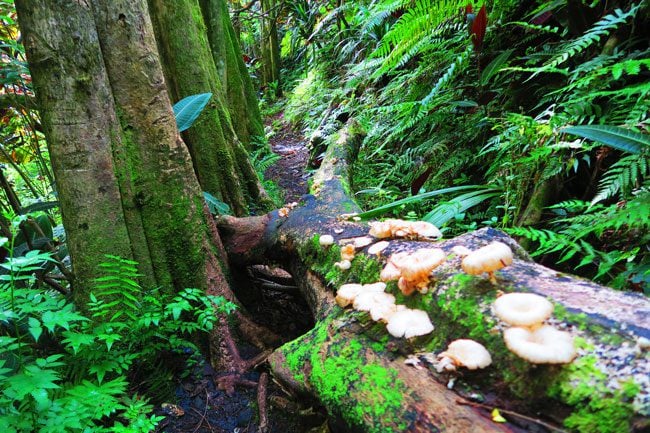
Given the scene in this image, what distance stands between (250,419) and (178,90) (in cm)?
354

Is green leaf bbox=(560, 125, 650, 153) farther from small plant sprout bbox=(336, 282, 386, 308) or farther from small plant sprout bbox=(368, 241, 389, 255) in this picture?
small plant sprout bbox=(336, 282, 386, 308)

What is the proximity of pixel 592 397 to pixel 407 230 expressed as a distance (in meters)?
1.29

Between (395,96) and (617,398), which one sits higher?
(395,96)

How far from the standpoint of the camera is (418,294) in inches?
69.2

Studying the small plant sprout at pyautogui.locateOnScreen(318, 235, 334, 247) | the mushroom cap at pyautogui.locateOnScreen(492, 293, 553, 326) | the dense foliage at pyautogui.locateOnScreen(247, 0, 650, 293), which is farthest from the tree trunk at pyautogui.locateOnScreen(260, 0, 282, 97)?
the mushroom cap at pyautogui.locateOnScreen(492, 293, 553, 326)

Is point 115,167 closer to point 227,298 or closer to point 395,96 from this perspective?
point 227,298

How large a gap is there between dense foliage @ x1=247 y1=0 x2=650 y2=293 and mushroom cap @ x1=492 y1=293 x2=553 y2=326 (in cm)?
106

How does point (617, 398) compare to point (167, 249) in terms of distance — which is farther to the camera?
point (167, 249)

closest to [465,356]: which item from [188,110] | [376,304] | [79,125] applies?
[376,304]

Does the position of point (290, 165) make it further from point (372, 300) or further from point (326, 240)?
point (372, 300)

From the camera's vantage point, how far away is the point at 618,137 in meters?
2.15

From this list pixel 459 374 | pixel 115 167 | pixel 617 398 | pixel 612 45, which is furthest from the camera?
pixel 612 45

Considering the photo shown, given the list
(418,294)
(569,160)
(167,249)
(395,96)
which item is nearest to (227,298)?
(167,249)

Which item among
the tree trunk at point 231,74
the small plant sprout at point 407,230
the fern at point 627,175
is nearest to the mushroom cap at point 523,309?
the small plant sprout at point 407,230
